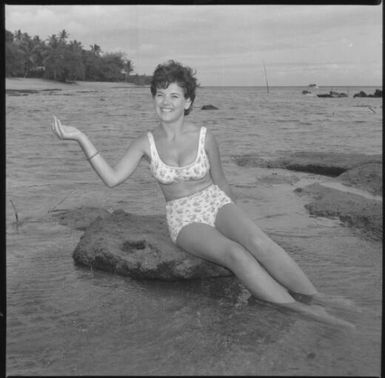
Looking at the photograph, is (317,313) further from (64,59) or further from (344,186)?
(64,59)

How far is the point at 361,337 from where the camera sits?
3.11m

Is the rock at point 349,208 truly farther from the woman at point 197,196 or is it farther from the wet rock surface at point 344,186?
the woman at point 197,196

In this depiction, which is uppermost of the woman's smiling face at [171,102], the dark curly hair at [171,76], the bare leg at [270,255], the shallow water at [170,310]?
the dark curly hair at [171,76]

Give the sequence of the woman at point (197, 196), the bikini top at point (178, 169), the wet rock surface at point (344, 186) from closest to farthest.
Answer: the woman at point (197, 196) → the bikini top at point (178, 169) → the wet rock surface at point (344, 186)

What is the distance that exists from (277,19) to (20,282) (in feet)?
8.28

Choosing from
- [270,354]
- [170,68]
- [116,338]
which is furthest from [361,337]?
[170,68]

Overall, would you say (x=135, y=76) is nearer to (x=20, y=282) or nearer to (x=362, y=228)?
(x=20, y=282)

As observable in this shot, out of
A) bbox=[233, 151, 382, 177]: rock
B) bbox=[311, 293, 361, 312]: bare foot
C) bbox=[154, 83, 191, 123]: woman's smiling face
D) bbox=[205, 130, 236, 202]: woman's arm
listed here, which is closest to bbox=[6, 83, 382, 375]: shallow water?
bbox=[311, 293, 361, 312]: bare foot

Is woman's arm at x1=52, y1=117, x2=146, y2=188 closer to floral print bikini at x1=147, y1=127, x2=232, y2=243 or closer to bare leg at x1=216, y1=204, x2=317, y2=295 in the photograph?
floral print bikini at x1=147, y1=127, x2=232, y2=243

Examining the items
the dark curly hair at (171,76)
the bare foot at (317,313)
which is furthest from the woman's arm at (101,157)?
the bare foot at (317,313)

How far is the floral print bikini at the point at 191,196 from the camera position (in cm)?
379

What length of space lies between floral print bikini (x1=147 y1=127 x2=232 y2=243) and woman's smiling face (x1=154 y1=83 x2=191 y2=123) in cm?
19

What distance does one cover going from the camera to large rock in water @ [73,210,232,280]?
157 inches

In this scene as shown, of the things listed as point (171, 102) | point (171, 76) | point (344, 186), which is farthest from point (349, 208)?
point (171, 76)
